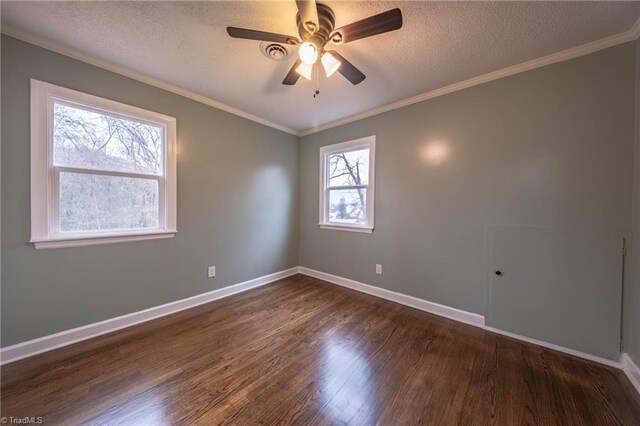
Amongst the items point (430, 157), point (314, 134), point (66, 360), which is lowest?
point (66, 360)

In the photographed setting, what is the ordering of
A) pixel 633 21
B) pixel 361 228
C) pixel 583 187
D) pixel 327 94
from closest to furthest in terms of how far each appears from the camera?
pixel 633 21
pixel 583 187
pixel 327 94
pixel 361 228

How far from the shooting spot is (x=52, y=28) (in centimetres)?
165

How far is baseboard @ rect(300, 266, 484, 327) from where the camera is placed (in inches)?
91.1

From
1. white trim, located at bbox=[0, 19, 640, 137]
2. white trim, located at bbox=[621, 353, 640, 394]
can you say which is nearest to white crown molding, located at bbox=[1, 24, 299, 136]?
white trim, located at bbox=[0, 19, 640, 137]

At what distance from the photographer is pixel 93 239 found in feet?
6.61

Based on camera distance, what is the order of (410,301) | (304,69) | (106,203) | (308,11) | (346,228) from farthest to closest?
(346,228)
(410,301)
(106,203)
(304,69)
(308,11)

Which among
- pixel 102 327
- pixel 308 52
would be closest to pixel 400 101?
pixel 308 52

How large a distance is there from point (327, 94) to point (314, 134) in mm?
1136

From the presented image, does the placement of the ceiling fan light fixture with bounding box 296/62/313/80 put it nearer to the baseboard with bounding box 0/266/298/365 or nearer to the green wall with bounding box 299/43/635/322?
the green wall with bounding box 299/43/635/322

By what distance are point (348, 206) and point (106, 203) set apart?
8.82 ft

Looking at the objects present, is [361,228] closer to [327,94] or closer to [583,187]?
[327,94]

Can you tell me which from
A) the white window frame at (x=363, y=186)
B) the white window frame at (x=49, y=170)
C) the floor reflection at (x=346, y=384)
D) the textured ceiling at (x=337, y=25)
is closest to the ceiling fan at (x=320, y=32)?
the textured ceiling at (x=337, y=25)

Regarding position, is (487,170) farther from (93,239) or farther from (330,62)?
(93,239)

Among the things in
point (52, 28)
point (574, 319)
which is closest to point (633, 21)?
point (574, 319)
